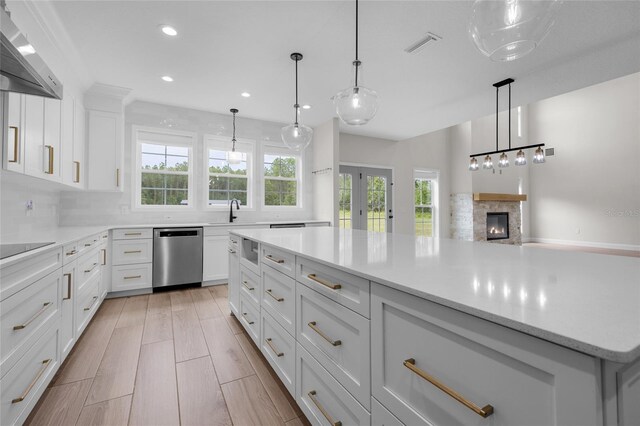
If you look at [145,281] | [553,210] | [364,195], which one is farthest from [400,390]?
[553,210]

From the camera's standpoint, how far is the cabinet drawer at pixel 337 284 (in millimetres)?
1047

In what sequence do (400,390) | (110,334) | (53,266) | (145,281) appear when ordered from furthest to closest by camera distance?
(145,281) → (110,334) → (53,266) → (400,390)

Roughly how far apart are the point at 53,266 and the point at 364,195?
5401 mm

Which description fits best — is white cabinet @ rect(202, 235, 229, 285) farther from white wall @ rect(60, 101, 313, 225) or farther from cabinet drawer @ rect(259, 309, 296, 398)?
cabinet drawer @ rect(259, 309, 296, 398)

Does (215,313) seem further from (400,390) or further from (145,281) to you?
(400,390)

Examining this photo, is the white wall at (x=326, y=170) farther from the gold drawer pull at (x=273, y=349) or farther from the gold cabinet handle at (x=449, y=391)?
the gold cabinet handle at (x=449, y=391)

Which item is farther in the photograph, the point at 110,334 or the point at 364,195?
the point at 364,195

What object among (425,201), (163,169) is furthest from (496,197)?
(163,169)

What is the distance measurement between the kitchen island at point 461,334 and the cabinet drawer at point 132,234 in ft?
9.85

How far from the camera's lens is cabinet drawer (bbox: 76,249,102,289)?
7.88 feet

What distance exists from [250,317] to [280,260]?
852 millimetres

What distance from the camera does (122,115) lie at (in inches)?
157

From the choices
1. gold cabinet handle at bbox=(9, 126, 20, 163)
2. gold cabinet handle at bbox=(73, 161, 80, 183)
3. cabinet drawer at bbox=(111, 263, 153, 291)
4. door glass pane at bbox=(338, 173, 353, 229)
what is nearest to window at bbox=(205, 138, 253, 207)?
cabinet drawer at bbox=(111, 263, 153, 291)

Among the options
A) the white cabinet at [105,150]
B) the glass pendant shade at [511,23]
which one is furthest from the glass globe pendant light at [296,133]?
the white cabinet at [105,150]
